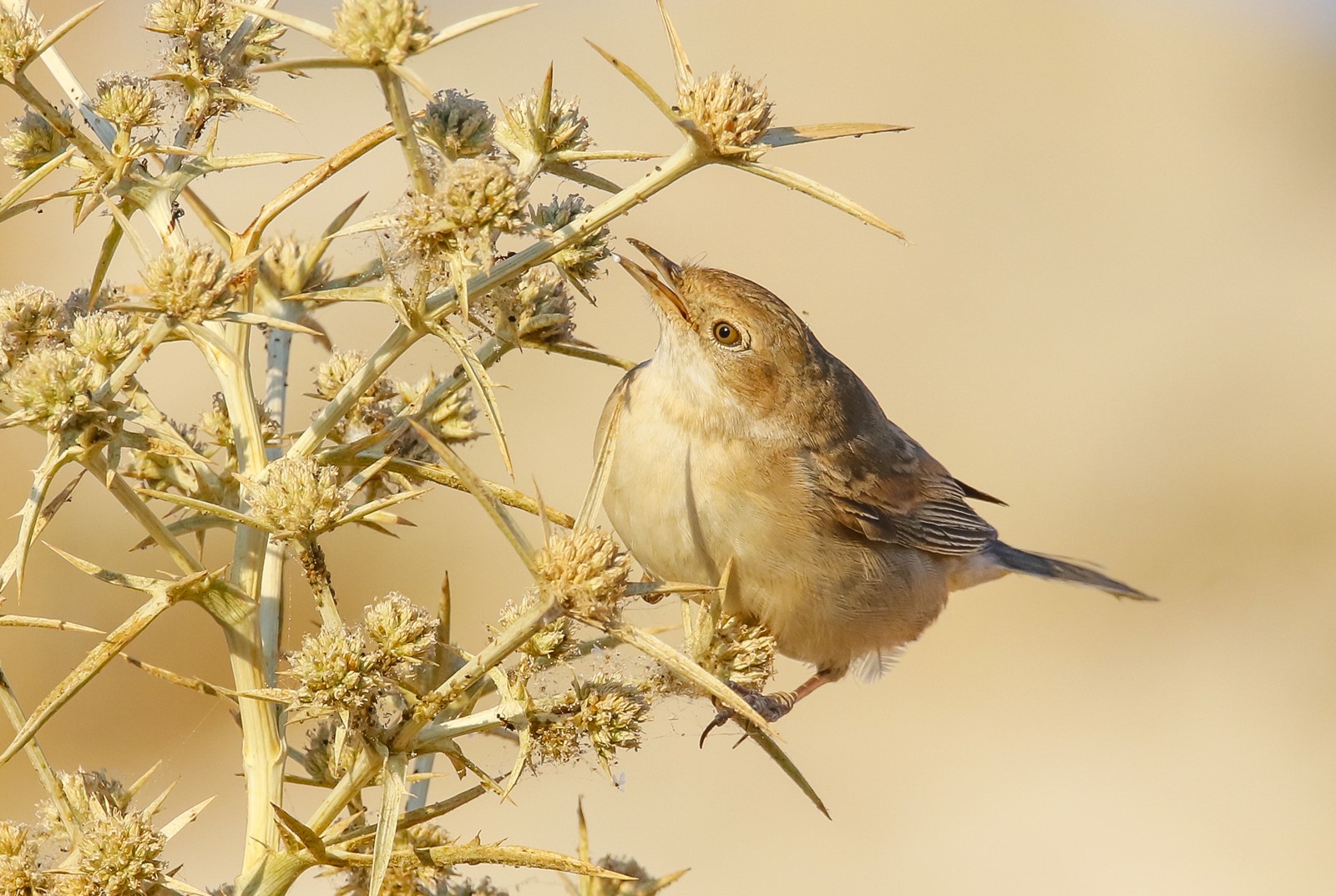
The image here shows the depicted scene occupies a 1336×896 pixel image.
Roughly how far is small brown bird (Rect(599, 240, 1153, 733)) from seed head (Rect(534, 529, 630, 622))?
172 cm

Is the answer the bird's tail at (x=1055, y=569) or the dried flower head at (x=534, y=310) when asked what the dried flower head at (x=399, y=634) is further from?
the bird's tail at (x=1055, y=569)

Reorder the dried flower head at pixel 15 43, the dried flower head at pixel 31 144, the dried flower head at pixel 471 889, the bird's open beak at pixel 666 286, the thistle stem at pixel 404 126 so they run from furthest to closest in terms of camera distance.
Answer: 1. the bird's open beak at pixel 666 286
2. the dried flower head at pixel 471 889
3. the dried flower head at pixel 31 144
4. the dried flower head at pixel 15 43
5. the thistle stem at pixel 404 126

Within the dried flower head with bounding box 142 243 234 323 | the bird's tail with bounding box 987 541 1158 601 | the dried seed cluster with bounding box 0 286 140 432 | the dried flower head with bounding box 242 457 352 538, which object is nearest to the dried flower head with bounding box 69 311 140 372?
the dried seed cluster with bounding box 0 286 140 432

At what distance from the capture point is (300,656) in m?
2.01

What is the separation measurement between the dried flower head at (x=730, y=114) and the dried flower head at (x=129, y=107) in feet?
3.36

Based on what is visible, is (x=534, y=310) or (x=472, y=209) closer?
(x=472, y=209)

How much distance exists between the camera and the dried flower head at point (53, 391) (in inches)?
77.6

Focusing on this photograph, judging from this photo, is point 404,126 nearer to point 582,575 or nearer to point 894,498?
point 582,575

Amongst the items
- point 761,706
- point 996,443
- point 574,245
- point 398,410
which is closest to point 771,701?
point 761,706

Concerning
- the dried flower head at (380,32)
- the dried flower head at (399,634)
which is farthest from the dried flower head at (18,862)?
the dried flower head at (380,32)

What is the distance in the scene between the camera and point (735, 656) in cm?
282

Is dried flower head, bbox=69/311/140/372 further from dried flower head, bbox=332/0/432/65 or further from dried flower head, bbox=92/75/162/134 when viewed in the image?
dried flower head, bbox=332/0/432/65

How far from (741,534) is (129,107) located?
2.53 m

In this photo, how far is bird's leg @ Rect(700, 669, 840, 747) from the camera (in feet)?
11.6
